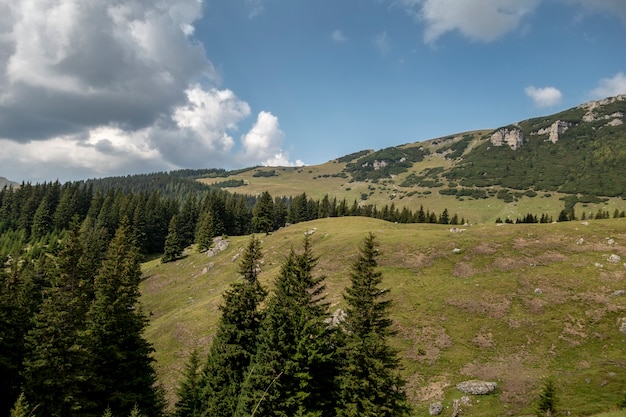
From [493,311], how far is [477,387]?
1593 cm

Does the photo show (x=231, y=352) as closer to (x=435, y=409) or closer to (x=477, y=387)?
(x=435, y=409)

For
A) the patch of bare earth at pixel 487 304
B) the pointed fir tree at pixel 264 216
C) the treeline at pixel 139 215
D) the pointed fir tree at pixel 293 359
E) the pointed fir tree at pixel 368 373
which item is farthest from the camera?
the treeline at pixel 139 215

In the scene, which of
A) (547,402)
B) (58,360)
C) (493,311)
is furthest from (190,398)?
(493,311)

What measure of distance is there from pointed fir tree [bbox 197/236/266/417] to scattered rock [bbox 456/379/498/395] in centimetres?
2215

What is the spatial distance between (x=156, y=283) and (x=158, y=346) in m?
41.8

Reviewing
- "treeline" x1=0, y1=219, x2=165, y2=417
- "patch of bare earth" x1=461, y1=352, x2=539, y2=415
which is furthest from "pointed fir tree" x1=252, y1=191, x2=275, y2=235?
"patch of bare earth" x1=461, y1=352, x2=539, y2=415

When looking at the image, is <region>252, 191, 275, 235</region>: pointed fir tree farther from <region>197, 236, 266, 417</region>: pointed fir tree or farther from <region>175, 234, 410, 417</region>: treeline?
<region>197, 236, 266, 417</region>: pointed fir tree

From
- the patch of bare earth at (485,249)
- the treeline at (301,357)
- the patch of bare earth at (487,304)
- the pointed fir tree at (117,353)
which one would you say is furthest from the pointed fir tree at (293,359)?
the patch of bare earth at (485,249)

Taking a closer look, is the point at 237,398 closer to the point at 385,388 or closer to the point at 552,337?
the point at 385,388

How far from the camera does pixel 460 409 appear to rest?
110 ft

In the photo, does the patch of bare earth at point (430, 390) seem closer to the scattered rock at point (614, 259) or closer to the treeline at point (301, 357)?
the treeline at point (301, 357)

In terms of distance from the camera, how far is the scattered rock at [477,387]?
35.0 m

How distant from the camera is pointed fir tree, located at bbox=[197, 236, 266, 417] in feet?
95.1

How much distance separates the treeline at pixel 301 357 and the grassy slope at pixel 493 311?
11.9m
